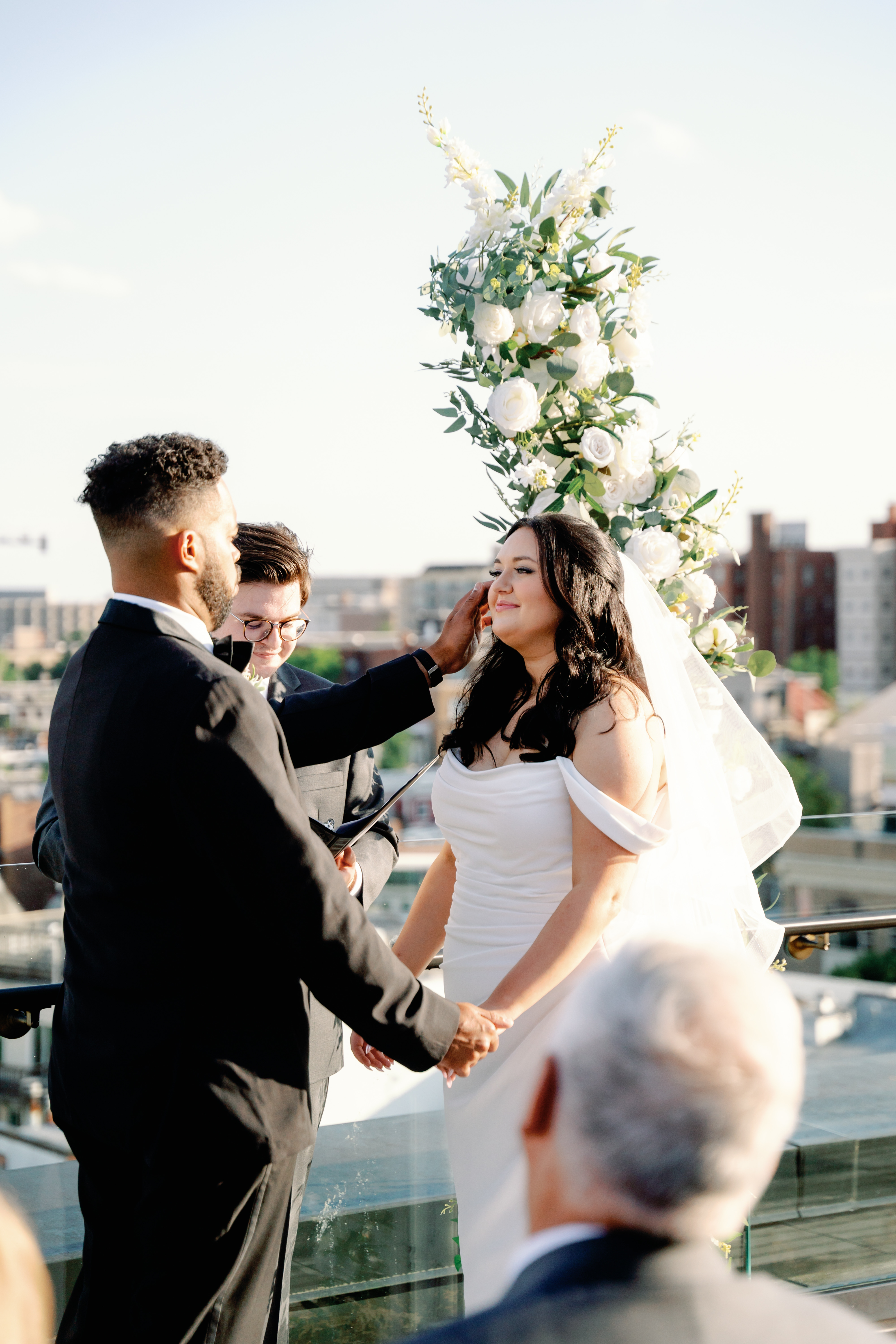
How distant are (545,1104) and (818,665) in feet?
297

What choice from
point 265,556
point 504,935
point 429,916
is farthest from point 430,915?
point 265,556

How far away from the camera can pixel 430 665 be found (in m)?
2.46

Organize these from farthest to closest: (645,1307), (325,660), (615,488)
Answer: (325,660) < (615,488) < (645,1307)

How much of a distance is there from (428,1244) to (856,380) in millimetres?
74165

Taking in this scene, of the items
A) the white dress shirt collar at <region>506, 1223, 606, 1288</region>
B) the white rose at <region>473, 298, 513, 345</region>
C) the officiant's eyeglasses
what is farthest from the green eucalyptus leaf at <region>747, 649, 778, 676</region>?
the white dress shirt collar at <region>506, 1223, 606, 1288</region>

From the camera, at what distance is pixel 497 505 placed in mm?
2787

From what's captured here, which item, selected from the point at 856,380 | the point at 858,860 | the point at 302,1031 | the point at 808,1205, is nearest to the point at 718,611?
the point at 302,1031

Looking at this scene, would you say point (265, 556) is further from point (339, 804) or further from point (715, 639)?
point (715, 639)

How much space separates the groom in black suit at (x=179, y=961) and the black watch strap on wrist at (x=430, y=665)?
664 mm

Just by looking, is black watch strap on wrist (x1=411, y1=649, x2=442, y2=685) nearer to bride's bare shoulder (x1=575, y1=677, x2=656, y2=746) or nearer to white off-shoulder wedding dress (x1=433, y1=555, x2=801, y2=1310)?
white off-shoulder wedding dress (x1=433, y1=555, x2=801, y2=1310)

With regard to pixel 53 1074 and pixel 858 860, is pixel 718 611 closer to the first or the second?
pixel 53 1074

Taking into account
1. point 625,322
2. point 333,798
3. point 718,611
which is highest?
point 625,322

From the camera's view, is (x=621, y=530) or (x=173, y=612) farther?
(x=621, y=530)

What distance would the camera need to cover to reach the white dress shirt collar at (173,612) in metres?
1.81
